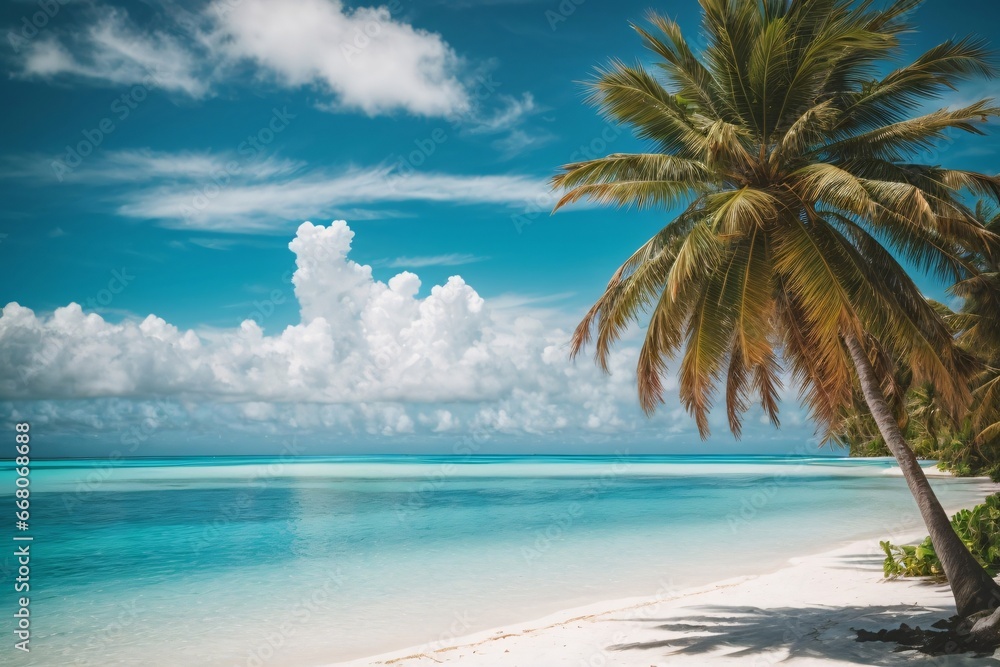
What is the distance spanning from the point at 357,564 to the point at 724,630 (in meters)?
9.00

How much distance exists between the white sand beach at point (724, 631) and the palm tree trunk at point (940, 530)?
0.76 meters


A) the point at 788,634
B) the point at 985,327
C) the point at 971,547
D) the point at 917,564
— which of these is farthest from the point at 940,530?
the point at 985,327

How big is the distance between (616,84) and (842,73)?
2.58 meters

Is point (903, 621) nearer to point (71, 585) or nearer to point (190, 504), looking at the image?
point (71, 585)

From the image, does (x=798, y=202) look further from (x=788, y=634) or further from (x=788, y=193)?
(x=788, y=634)

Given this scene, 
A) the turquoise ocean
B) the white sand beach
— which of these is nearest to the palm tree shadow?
the white sand beach

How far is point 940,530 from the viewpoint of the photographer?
21.9 ft

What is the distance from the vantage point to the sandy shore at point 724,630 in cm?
657

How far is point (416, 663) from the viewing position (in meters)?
7.39

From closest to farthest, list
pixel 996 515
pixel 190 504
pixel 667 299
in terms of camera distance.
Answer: pixel 667 299 < pixel 996 515 < pixel 190 504

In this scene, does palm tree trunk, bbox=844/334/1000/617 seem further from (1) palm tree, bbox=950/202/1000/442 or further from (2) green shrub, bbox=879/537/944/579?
(2) green shrub, bbox=879/537/944/579

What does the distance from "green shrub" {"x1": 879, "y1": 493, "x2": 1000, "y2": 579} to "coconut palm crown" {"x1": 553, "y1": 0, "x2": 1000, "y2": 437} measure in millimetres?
3014

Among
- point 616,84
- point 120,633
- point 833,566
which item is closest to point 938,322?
point 616,84

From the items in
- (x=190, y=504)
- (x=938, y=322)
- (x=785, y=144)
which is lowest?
(x=190, y=504)
